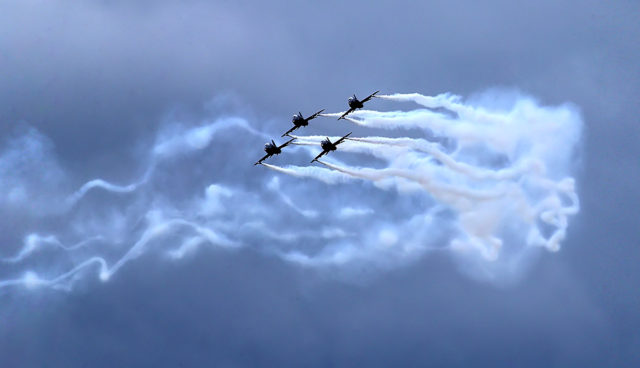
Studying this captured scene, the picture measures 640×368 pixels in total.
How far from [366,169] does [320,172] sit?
460cm

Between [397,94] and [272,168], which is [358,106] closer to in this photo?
[397,94]

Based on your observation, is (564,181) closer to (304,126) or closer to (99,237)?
(304,126)

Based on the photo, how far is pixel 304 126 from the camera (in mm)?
118875

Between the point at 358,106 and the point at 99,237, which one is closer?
the point at 358,106

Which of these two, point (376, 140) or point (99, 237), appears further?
point (99, 237)

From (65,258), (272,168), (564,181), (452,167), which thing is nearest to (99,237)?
(65,258)

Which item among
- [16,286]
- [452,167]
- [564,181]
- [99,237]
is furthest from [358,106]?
[16,286]

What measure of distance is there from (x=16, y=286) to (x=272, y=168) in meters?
28.4

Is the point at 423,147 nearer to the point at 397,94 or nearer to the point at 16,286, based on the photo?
the point at 397,94

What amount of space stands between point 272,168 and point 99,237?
19762mm

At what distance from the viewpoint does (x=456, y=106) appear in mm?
117625

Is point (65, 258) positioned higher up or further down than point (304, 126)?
further down

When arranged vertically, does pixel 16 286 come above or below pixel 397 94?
below

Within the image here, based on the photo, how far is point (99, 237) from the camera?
12531cm
